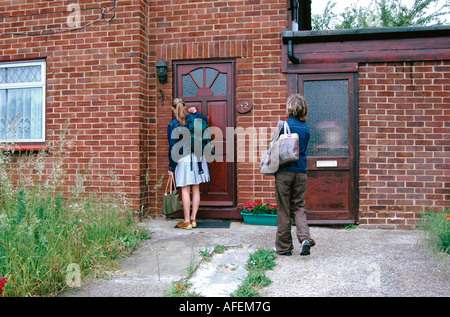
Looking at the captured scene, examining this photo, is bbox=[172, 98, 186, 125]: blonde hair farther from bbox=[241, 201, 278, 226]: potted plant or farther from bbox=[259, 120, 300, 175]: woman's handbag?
bbox=[259, 120, 300, 175]: woman's handbag

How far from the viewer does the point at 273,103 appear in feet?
19.2

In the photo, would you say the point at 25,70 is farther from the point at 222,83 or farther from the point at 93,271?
the point at 93,271

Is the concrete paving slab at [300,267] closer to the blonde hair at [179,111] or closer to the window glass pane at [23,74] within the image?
the blonde hair at [179,111]

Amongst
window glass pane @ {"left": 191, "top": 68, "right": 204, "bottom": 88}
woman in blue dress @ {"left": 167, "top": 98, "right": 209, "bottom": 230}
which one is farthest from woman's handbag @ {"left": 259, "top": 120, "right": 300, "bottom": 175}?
window glass pane @ {"left": 191, "top": 68, "right": 204, "bottom": 88}

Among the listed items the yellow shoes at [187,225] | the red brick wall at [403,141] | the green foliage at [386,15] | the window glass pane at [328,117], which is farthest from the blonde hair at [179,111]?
the green foliage at [386,15]

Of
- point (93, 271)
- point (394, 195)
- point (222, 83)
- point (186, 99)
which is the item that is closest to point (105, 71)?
point (186, 99)

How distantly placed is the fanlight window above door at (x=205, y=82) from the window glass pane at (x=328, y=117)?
1301 mm

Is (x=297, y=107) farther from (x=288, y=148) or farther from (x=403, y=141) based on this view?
(x=403, y=141)

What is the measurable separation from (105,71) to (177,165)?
197 centimetres

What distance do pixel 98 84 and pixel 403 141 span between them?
4.70 m

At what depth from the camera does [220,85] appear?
607 centimetres

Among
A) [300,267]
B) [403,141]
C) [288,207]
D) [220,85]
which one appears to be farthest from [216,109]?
[300,267]

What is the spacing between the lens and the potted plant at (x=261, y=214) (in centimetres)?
561

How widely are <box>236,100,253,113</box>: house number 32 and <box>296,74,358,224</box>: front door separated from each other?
2.52ft
